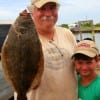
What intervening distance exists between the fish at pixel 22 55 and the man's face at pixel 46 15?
56cm

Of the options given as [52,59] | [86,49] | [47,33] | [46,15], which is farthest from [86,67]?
[46,15]

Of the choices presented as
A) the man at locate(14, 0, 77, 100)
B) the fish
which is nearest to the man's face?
the man at locate(14, 0, 77, 100)

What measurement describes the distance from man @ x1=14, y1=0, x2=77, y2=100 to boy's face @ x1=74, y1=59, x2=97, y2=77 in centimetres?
9

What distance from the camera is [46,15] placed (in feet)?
13.5

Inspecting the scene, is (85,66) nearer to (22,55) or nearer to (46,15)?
(46,15)

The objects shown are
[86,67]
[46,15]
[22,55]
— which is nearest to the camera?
[22,55]

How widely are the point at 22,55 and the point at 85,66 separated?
0.95 metres

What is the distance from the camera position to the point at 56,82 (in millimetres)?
4172

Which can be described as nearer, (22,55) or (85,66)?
(22,55)

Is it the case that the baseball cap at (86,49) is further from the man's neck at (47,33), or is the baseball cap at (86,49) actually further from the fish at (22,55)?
the fish at (22,55)

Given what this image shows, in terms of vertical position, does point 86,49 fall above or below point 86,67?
above

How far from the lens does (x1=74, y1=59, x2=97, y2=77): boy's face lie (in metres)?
4.23

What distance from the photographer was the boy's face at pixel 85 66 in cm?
423

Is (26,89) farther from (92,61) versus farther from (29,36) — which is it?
(92,61)
